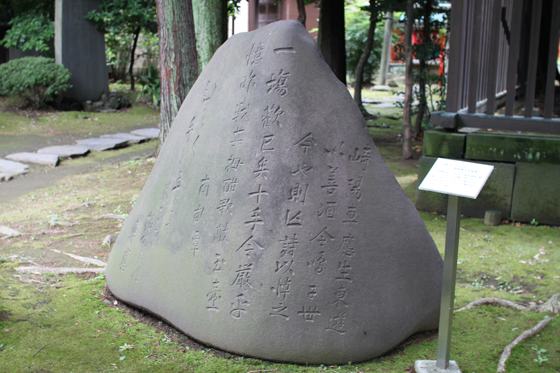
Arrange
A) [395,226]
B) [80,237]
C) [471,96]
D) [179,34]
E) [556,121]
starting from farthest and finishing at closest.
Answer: [179,34], [471,96], [556,121], [80,237], [395,226]

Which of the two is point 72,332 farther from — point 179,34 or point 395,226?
point 179,34

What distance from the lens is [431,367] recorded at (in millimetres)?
2471

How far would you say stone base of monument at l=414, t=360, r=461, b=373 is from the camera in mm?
2439

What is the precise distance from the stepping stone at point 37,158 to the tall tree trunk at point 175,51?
7.36 ft

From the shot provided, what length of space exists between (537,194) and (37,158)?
692 cm

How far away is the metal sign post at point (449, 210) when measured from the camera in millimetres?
2277

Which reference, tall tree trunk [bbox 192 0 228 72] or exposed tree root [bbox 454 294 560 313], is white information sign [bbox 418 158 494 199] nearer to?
exposed tree root [bbox 454 294 560 313]

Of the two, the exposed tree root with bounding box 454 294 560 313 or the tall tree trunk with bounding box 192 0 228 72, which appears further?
the tall tree trunk with bounding box 192 0 228 72

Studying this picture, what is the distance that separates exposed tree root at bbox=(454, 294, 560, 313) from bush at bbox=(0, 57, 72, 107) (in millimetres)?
9949

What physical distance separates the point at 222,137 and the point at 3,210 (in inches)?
146

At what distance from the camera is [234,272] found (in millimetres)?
2590

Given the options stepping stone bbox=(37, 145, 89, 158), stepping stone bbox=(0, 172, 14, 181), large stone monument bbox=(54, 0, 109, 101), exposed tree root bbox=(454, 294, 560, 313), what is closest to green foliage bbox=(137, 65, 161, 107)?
large stone monument bbox=(54, 0, 109, 101)

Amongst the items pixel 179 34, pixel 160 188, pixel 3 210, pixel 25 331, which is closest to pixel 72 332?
pixel 25 331

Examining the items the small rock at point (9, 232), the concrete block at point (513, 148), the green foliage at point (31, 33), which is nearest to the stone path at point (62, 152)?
the small rock at point (9, 232)
